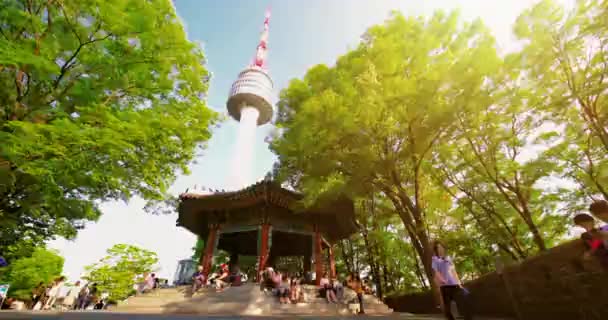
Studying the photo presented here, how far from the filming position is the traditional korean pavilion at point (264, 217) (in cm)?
1134

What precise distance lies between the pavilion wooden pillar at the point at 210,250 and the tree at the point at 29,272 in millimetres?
22535

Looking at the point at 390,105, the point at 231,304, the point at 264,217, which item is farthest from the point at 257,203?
the point at 390,105

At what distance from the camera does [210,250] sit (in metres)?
12.0

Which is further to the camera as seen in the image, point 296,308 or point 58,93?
point 296,308

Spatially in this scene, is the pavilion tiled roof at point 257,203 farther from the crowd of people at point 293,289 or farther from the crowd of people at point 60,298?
the crowd of people at point 60,298

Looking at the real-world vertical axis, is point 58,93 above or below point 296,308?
above

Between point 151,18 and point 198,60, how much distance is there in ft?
6.00

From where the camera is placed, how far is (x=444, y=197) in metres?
12.5

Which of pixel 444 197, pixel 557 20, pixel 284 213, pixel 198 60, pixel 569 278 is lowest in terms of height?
pixel 569 278

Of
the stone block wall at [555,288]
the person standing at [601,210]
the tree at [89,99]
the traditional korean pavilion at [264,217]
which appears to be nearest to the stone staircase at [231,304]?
the traditional korean pavilion at [264,217]

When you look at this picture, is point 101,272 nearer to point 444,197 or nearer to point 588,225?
point 444,197

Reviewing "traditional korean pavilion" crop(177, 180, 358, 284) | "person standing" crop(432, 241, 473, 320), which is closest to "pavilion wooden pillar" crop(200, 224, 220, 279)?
"traditional korean pavilion" crop(177, 180, 358, 284)

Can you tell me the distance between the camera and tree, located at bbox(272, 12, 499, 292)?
7.61m

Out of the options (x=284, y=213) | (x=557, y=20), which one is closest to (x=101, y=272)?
(x=284, y=213)
